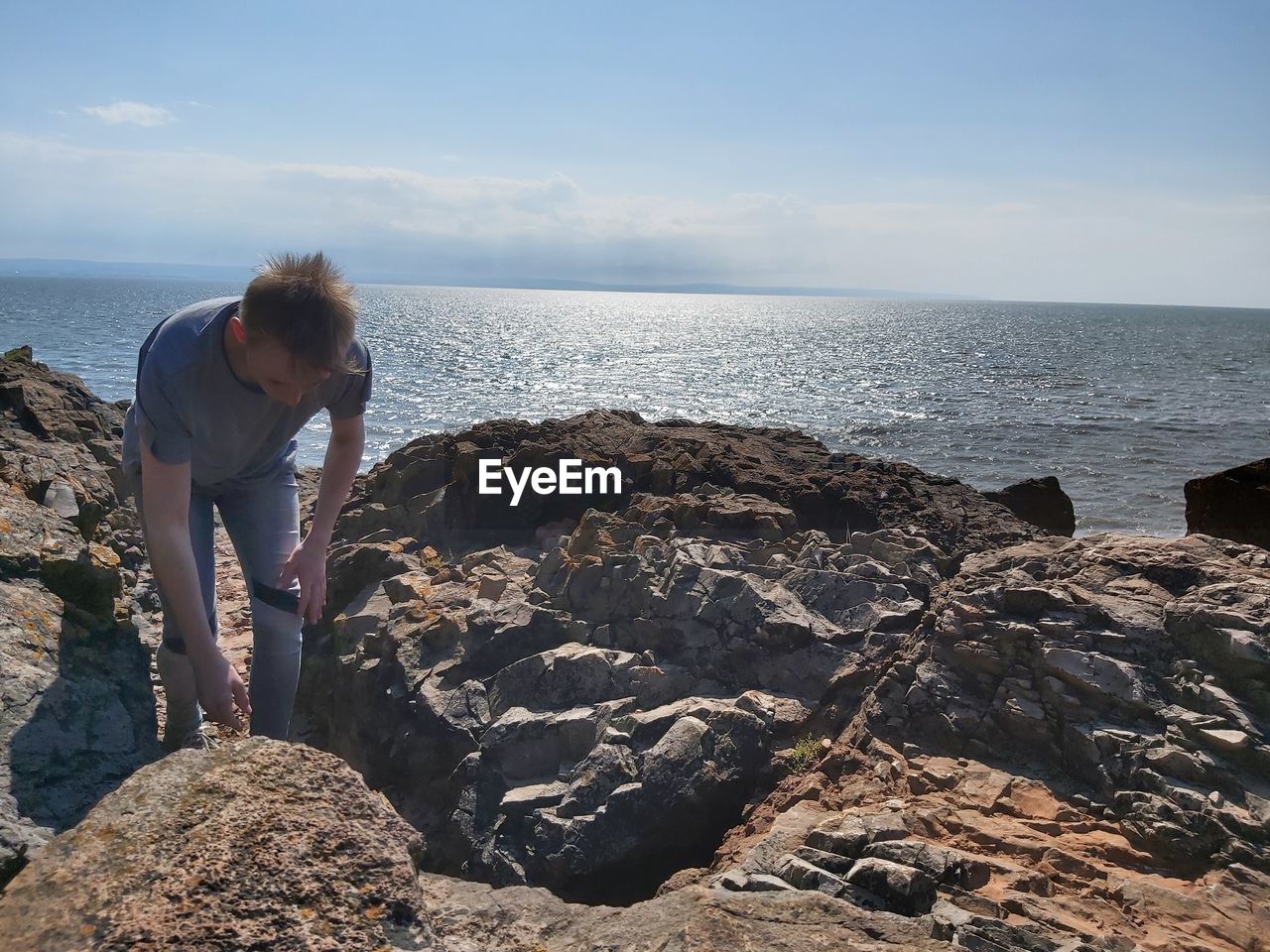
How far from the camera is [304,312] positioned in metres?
2.72

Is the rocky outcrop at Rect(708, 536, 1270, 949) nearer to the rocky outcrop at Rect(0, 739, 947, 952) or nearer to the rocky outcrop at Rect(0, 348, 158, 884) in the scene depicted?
the rocky outcrop at Rect(0, 739, 947, 952)

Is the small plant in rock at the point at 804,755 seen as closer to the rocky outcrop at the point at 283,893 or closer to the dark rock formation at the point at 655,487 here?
the rocky outcrop at the point at 283,893

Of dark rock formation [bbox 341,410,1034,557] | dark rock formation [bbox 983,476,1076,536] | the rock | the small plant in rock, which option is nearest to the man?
the rock

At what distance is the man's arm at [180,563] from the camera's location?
296 centimetres

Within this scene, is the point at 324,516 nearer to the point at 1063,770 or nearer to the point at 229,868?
the point at 229,868

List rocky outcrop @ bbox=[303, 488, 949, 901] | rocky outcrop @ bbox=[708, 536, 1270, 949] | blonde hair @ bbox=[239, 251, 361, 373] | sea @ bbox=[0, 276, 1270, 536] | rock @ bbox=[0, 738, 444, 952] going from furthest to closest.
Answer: sea @ bbox=[0, 276, 1270, 536]
rocky outcrop @ bbox=[303, 488, 949, 901]
rocky outcrop @ bbox=[708, 536, 1270, 949]
blonde hair @ bbox=[239, 251, 361, 373]
rock @ bbox=[0, 738, 444, 952]

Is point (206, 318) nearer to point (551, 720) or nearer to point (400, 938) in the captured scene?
point (400, 938)

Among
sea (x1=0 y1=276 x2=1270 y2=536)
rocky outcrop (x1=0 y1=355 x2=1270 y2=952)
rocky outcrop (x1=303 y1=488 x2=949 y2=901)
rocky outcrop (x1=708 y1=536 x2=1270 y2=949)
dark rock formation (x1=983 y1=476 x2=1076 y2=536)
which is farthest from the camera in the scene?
Answer: sea (x1=0 y1=276 x2=1270 y2=536)

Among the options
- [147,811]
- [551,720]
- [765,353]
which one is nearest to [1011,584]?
[551,720]

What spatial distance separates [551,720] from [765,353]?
2572 inches

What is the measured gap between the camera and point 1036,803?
4184mm

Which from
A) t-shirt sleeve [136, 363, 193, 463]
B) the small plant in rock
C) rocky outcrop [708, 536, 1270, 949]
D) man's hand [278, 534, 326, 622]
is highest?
t-shirt sleeve [136, 363, 193, 463]

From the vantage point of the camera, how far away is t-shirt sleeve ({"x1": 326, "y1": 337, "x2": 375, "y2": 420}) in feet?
10.8

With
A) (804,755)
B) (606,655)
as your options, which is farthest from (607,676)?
(804,755)
